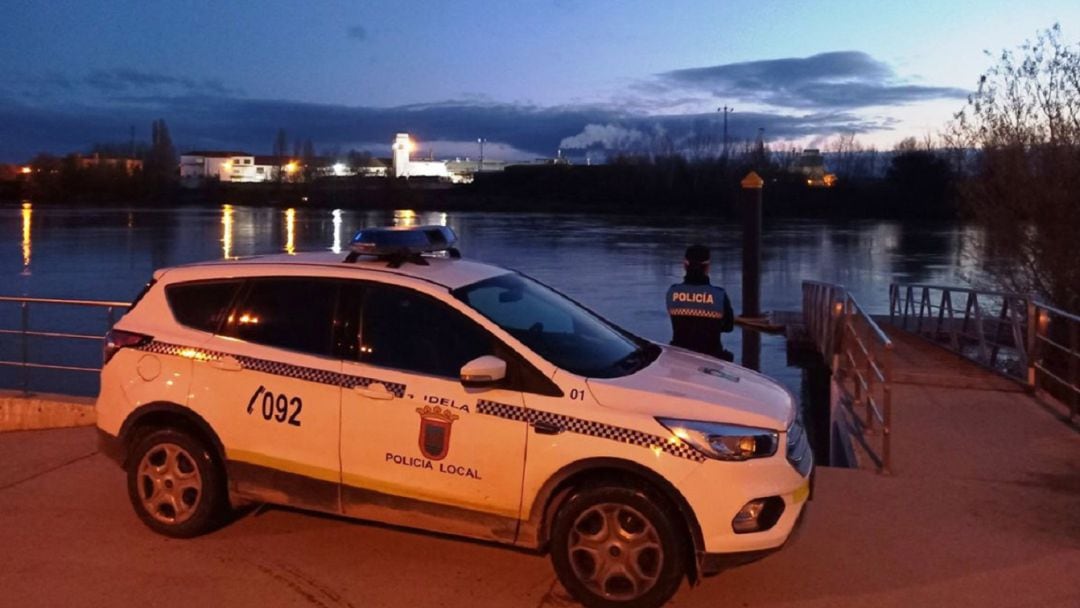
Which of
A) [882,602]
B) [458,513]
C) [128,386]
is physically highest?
[128,386]

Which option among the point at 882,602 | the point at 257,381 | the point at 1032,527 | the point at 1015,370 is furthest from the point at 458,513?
the point at 1015,370

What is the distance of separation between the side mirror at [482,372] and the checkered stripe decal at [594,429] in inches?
6.4

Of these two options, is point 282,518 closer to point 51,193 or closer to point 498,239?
point 498,239

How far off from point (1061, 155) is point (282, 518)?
16.5 metres

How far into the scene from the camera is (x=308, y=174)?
13275 centimetres

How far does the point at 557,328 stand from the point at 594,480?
124 centimetres

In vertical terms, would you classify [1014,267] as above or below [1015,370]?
above

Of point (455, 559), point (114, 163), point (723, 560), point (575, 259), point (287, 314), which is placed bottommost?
point (455, 559)

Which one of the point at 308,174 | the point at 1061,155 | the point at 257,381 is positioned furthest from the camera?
the point at 308,174

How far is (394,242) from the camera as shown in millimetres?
6121

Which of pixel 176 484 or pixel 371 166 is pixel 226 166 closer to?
pixel 371 166

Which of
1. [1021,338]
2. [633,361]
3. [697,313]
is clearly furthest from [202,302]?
[1021,338]

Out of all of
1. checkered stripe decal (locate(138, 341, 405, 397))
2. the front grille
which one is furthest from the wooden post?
checkered stripe decal (locate(138, 341, 405, 397))

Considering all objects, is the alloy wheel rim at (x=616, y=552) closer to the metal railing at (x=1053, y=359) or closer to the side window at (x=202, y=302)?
the side window at (x=202, y=302)
